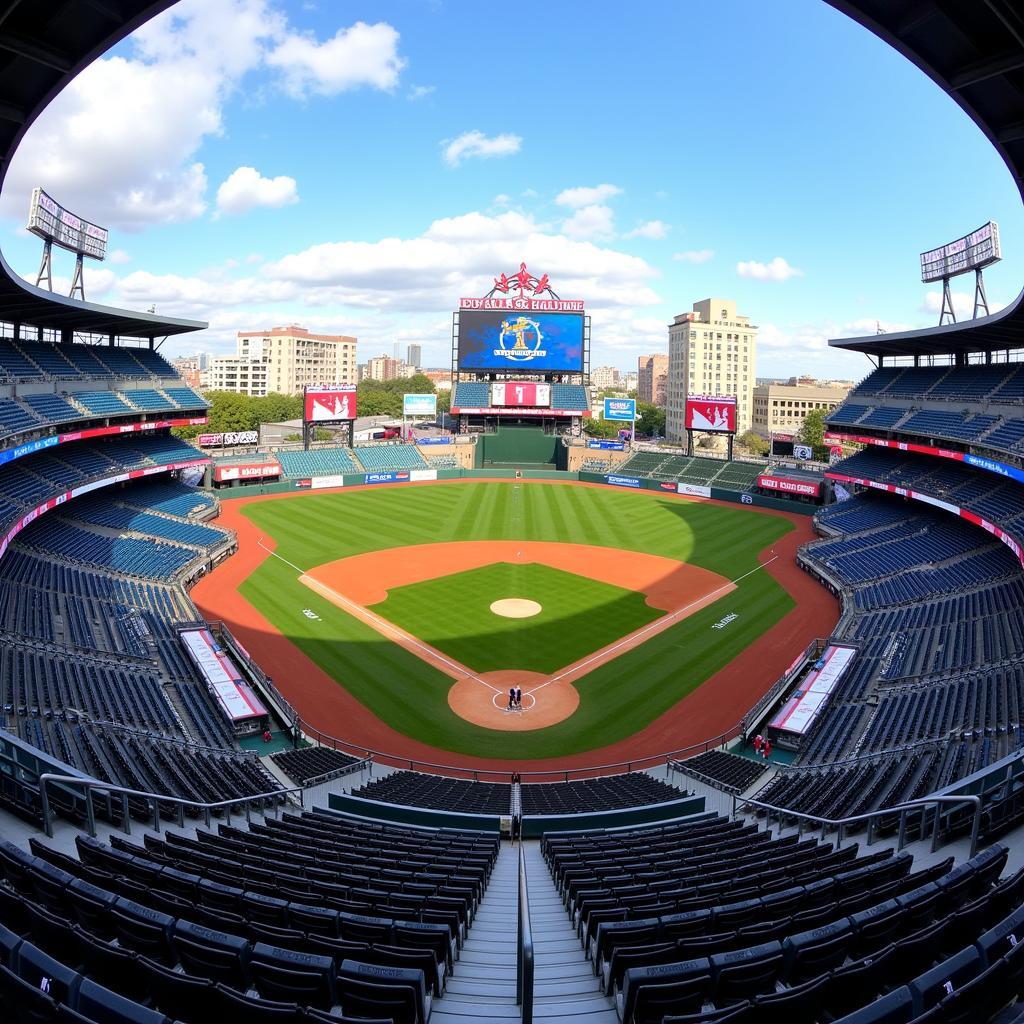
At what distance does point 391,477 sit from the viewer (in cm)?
7412

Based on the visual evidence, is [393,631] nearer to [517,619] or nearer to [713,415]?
[517,619]

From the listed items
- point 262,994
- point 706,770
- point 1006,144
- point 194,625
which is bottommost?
point 706,770

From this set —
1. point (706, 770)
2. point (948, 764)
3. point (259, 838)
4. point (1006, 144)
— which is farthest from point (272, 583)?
point (1006, 144)

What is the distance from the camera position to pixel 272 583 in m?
40.1

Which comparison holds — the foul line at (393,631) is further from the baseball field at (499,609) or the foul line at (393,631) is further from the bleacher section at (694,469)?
the bleacher section at (694,469)

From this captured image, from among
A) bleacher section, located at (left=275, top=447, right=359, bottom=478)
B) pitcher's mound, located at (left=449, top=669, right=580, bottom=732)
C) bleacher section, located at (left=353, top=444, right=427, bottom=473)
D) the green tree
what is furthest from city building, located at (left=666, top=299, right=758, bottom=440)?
pitcher's mound, located at (left=449, top=669, right=580, bottom=732)

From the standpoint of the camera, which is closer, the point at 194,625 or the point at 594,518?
the point at 194,625

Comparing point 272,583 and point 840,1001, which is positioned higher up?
point 840,1001

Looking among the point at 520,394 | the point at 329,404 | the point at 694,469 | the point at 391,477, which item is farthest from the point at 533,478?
the point at 329,404

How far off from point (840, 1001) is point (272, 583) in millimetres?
38451

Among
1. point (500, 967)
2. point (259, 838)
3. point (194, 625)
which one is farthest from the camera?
point (194, 625)

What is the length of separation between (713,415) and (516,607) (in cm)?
4381

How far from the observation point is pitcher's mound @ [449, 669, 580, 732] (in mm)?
25422

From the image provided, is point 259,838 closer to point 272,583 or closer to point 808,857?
point 808,857
